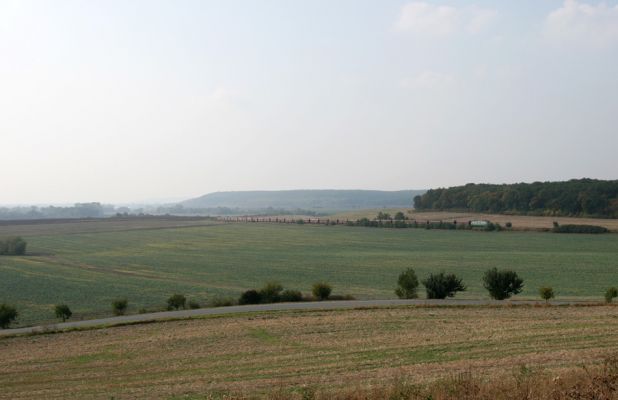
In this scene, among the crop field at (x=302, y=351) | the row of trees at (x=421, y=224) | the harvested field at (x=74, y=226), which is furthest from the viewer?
the harvested field at (x=74, y=226)

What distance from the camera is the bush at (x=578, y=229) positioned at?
94.8 m

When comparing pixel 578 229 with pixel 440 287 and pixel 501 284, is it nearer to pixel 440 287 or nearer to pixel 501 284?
pixel 501 284

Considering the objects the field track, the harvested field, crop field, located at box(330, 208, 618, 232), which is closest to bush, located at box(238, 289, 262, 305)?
the field track

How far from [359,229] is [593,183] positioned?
2100 inches

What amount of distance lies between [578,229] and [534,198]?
1185 inches

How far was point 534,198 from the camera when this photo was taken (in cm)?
12631

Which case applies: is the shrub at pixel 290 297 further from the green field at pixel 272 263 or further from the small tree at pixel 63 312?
the small tree at pixel 63 312

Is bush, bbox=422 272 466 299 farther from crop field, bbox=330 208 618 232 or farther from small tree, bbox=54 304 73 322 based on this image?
crop field, bbox=330 208 618 232

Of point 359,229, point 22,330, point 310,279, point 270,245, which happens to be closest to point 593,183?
point 359,229

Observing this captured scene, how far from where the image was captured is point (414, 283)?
4072cm

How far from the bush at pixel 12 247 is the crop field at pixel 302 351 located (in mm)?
63401

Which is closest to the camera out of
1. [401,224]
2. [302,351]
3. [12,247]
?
[302,351]

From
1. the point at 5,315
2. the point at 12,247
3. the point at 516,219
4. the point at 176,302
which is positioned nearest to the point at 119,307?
the point at 176,302

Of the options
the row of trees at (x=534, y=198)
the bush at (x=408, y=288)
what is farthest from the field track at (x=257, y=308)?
the row of trees at (x=534, y=198)
